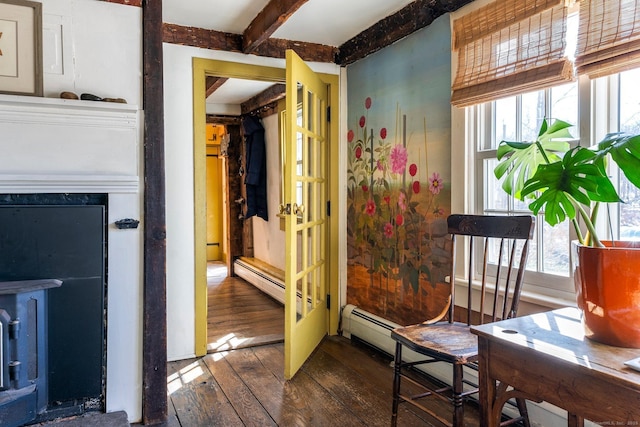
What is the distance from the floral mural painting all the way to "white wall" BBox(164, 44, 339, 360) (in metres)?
1.22

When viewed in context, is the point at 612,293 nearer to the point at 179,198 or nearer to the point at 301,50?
the point at 179,198

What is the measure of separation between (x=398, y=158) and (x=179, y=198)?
4.97 ft

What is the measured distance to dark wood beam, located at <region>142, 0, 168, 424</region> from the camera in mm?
2148

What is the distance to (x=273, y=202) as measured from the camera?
5.23 metres

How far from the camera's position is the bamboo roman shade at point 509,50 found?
6.07 ft

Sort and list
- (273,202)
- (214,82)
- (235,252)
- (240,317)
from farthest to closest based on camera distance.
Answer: (235,252), (273,202), (214,82), (240,317)

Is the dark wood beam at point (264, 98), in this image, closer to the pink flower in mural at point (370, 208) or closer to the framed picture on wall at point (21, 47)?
the pink flower in mural at point (370, 208)

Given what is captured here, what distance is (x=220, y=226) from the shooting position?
7875 mm

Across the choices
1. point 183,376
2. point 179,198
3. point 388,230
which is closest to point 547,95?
point 388,230

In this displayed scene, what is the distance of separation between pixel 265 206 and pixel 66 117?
11.4 feet

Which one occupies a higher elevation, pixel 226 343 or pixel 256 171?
pixel 256 171

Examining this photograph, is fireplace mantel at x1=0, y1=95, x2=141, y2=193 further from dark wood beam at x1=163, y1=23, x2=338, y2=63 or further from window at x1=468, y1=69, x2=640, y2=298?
window at x1=468, y1=69, x2=640, y2=298

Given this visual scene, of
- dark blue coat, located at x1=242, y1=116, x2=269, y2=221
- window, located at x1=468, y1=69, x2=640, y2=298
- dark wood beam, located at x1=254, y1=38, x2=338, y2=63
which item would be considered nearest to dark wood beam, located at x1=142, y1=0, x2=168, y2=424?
dark wood beam, located at x1=254, y1=38, x2=338, y2=63

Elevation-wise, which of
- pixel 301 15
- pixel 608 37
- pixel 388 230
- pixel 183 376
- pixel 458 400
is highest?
pixel 301 15
